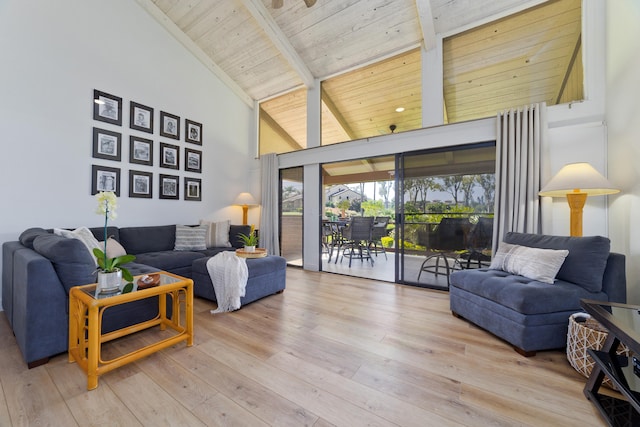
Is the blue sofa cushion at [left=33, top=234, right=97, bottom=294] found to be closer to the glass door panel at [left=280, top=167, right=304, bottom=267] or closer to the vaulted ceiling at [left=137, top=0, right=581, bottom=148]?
the glass door panel at [left=280, top=167, right=304, bottom=267]

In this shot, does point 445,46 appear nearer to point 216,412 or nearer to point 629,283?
point 629,283

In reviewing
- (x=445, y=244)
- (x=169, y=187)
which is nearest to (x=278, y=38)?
(x=169, y=187)

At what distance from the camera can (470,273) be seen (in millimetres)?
2395

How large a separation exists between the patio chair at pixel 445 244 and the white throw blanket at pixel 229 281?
248 cm

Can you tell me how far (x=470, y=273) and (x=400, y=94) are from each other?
2.89 metres

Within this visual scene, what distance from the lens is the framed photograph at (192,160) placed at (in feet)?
14.1

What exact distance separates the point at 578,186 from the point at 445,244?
4.91ft

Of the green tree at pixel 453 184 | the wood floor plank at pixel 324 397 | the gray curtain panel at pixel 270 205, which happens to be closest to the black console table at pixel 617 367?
the wood floor plank at pixel 324 397


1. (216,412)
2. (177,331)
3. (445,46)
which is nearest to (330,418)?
(216,412)

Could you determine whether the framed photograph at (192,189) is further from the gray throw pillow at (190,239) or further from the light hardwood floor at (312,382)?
the light hardwood floor at (312,382)

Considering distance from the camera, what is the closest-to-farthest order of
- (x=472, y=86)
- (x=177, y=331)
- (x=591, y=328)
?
(x=591, y=328)
(x=177, y=331)
(x=472, y=86)

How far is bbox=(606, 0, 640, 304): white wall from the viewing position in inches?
83.4

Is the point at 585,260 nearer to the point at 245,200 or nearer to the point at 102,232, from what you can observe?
the point at 245,200

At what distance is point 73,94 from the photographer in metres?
3.04
